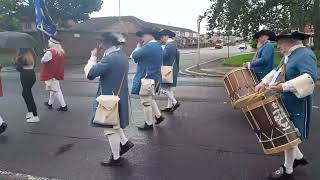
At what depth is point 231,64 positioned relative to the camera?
2480cm

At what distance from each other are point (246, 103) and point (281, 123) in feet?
1.38

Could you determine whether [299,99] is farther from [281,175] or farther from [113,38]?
[113,38]

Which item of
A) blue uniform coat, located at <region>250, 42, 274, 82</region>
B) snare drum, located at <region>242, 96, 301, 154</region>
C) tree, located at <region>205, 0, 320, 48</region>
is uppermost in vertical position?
tree, located at <region>205, 0, 320, 48</region>

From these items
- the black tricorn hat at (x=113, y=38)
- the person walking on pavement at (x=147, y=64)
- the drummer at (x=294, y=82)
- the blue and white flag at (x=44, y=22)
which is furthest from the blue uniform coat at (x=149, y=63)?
the blue and white flag at (x=44, y=22)

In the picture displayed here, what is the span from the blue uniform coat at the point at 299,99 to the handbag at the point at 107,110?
6.56 ft

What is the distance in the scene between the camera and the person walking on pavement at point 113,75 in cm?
532

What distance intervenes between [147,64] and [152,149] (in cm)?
167

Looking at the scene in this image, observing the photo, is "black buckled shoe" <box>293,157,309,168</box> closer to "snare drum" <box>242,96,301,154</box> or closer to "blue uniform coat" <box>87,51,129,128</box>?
"snare drum" <box>242,96,301,154</box>

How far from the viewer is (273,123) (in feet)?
14.8

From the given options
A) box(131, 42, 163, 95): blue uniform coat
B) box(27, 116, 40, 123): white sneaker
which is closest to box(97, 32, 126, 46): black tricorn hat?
box(131, 42, 163, 95): blue uniform coat

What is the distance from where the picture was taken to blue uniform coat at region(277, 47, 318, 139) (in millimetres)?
4578

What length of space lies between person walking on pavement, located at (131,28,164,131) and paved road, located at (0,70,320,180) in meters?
0.40

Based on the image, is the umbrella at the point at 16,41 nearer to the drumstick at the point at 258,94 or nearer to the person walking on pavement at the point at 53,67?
the person walking on pavement at the point at 53,67

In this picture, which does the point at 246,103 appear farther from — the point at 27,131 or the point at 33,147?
the point at 27,131
